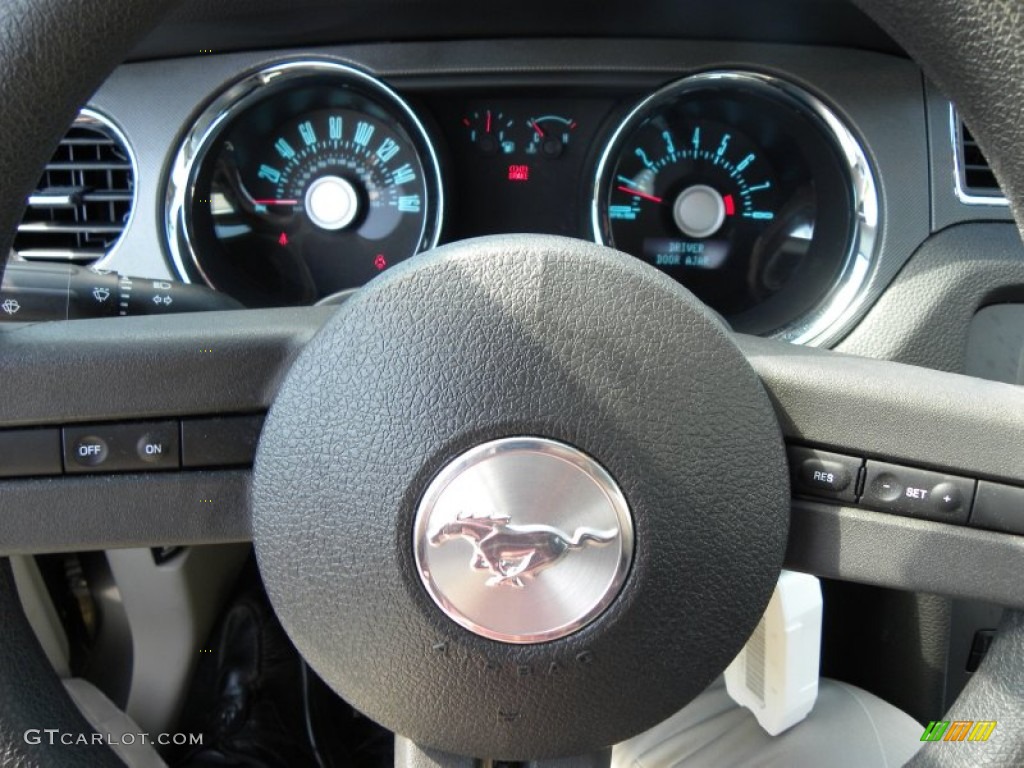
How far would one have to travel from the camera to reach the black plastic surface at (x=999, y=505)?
2.67 ft

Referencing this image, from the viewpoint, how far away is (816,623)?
1108 mm

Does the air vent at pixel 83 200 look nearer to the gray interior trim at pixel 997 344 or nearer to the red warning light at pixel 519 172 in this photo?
the red warning light at pixel 519 172

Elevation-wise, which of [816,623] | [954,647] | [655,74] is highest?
[655,74]

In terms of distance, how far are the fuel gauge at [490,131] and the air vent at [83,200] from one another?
0.56 metres

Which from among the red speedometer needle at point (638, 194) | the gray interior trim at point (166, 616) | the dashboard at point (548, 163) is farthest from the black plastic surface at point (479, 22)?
the gray interior trim at point (166, 616)

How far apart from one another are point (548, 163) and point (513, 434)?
1.15 m

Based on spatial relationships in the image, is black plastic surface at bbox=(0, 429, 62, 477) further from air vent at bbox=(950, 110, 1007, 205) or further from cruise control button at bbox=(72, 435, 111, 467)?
air vent at bbox=(950, 110, 1007, 205)

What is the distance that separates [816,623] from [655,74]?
91cm

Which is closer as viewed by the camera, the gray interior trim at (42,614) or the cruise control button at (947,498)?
the cruise control button at (947,498)

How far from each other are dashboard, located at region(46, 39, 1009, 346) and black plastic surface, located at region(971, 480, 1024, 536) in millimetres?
687

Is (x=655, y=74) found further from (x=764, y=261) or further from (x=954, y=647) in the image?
(x=954, y=647)

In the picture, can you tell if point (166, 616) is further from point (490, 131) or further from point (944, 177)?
point (944, 177)

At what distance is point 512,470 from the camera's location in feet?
2.27

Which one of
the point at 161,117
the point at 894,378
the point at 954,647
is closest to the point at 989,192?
the point at 954,647
